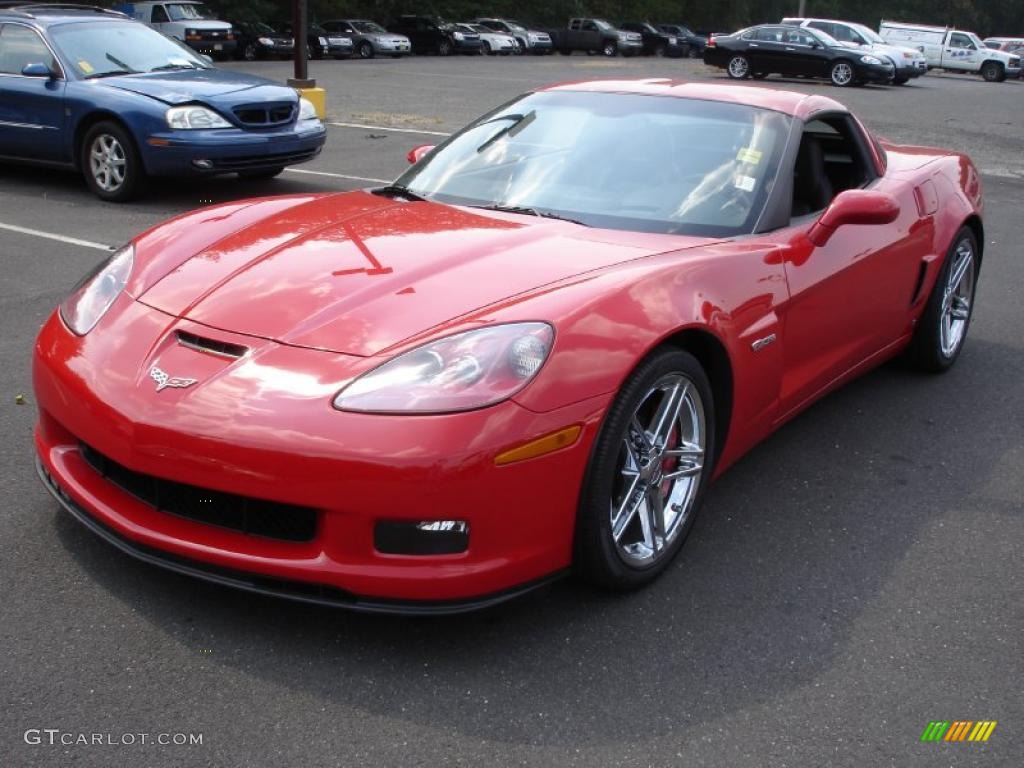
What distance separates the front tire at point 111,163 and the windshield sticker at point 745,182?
630 centimetres

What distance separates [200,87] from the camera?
9.30 m

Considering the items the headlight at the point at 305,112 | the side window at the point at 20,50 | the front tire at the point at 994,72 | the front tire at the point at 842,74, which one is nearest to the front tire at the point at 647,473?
the headlight at the point at 305,112

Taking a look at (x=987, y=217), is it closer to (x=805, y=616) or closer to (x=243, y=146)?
(x=243, y=146)

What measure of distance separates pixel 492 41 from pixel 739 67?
15976 millimetres

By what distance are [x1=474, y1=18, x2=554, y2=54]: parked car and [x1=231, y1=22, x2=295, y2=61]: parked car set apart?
12.4m

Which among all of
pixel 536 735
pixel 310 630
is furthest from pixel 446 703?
pixel 310 630

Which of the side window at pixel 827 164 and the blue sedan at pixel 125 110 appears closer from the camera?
the side window at pixel 827 164

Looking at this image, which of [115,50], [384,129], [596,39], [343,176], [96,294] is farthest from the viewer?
[596,39]

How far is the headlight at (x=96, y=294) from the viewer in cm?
322

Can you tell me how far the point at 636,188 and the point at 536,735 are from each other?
2.05m

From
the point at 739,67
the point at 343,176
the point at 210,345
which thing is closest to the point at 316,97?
the point at 343,176

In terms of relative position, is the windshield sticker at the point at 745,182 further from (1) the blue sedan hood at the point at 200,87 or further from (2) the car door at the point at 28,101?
(2) the car door at the point at 28,101

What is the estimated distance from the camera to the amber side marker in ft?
8.68

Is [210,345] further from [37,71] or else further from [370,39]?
[370,39]
